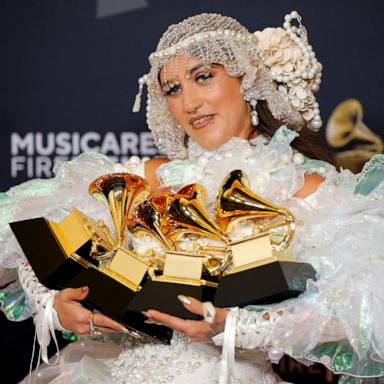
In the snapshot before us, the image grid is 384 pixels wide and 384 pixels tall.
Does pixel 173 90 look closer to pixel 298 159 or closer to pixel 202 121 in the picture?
pixel 202 121

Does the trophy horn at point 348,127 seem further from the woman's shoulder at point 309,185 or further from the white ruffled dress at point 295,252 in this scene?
the woman's shoulder at point 309,185

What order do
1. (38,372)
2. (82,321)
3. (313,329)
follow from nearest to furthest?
(313,329) → (82,321) → (38,372)

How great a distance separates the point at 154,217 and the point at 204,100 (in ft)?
1.08

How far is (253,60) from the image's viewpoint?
1.93 metres

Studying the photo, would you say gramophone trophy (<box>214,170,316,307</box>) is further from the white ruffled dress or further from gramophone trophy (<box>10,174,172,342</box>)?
gramophone trophy (<box>10,174,172,342</box>)

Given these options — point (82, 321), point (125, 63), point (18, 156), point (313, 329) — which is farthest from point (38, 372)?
point (125, 63)

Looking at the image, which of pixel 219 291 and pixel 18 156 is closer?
pixel 219 291

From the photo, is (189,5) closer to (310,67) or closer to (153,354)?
(310,67)

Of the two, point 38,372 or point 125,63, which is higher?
point 125,63

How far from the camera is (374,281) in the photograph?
153 cm

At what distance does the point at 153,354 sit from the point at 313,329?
384 mm

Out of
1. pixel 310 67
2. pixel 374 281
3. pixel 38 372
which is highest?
pixel 310 67

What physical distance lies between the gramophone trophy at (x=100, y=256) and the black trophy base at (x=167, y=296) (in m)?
0.02

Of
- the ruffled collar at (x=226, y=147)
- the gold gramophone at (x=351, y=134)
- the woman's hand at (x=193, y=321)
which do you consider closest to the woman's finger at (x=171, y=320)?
the woman's hand at (x=193, y=321)
